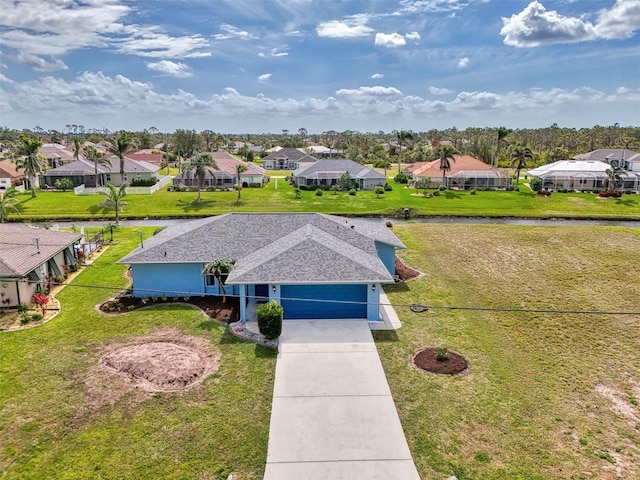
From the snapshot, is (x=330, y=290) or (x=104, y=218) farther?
(x=104, y=218)

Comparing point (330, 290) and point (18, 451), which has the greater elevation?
point (330, 290)

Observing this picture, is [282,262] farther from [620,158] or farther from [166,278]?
[620,158]

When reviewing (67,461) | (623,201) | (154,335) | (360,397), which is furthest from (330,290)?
(623,201)

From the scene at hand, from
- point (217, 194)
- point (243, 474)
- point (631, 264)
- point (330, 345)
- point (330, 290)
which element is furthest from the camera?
point (217, 194)

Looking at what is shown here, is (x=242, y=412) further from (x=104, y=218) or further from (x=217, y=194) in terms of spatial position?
(x=217, y=194)

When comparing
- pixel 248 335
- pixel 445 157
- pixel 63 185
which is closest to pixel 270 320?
pixel 248 335

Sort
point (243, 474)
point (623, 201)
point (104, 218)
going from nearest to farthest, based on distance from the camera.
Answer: point (243, 474) < point (104, 218) < point (623, 201)

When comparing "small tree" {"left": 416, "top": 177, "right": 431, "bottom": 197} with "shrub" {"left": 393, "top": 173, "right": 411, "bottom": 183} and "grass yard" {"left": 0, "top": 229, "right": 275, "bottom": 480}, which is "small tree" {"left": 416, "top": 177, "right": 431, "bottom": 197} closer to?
"shrub" {"left": 393, "top": 173, "right": 411, "bottom": 183}

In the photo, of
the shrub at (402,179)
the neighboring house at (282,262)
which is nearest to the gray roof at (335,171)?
the shrub at (402,179)

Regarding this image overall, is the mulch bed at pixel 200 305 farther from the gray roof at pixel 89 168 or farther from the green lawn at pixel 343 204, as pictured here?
the gray roof at pixel 89 168
